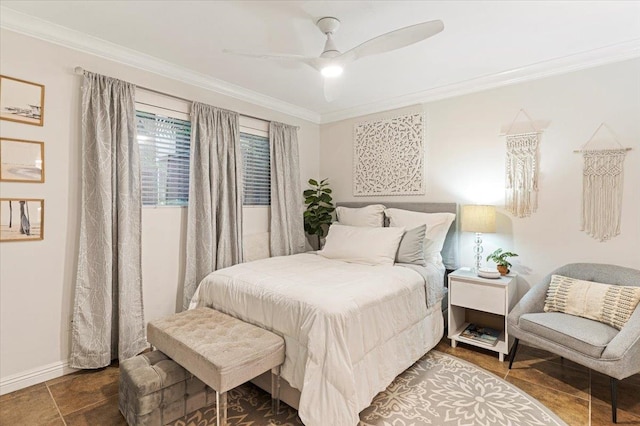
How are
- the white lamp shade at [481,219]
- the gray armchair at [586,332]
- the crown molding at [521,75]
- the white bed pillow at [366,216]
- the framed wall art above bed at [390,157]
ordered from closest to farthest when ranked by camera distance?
1. the gray armchair at [586,332]
2. the crown molding at [521,75]
3. the white lamp shade at [481,219]
4. the white bed pillow at [366,216]
5. the framed wall art above bed at [390,157]

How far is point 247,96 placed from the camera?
367 centimetres

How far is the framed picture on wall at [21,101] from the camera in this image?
2182 mm

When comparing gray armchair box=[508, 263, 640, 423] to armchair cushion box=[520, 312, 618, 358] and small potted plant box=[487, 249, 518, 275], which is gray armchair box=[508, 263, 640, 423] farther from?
small potted plant box=[487, 249, 518, 275]

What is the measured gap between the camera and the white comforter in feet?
5.70

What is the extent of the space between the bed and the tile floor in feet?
2.54

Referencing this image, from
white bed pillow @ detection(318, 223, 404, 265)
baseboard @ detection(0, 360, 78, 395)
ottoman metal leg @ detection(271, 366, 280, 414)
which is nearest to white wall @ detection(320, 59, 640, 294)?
white bed pillow @ detection(318, 223, 404, 265)

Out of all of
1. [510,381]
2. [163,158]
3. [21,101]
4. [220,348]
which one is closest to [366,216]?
[510,381]

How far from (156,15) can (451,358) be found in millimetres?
3571

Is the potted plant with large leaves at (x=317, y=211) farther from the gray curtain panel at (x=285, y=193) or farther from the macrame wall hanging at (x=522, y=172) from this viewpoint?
the macrame wall hanging at (x=522, y=172)

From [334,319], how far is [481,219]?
6.17 ft

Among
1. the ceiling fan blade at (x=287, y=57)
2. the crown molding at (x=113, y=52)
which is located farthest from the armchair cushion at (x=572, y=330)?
the crown molding at (x=113, y=52)

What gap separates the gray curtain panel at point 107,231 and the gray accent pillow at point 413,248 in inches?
94.8

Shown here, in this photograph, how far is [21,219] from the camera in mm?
2256

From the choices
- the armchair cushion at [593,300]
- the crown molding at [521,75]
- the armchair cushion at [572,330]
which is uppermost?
the crown molding at [521,75]
